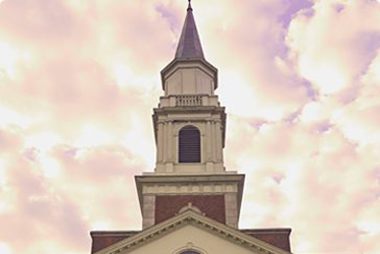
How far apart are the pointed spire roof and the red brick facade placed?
11.8 m

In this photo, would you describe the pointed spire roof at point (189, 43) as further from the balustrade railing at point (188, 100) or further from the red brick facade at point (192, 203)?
the red brick facade at point (192, 203)

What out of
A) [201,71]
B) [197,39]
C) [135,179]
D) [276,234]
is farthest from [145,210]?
[197,39]

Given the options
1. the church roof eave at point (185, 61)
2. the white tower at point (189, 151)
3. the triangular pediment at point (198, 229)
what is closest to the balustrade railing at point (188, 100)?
the white tower at point (189, 151)

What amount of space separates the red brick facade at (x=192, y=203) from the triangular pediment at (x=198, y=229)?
212 inches

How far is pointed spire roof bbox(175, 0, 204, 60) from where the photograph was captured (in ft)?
175

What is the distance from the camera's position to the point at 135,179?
1817 inches

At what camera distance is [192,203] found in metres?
44.9

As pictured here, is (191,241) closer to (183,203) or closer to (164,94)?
(183,203)

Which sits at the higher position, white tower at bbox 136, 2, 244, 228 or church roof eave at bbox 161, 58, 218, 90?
church roof eave at bbox 161, 58, 218, 90

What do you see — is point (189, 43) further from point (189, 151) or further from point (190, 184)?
point (190, 184)

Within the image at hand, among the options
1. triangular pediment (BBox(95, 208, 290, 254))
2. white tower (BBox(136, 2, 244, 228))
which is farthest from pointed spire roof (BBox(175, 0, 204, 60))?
triangular pediment (BBox(95, 208, 290, 254))

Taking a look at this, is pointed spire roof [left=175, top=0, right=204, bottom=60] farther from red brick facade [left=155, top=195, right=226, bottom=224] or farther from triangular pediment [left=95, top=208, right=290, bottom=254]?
triangular pediment [left=95, top=208, right=290, bottom=254]

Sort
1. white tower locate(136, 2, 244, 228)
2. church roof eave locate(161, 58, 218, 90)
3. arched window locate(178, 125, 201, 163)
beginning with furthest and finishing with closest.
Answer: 1. church roof eave locate(161, 58, 218, 90)
2. arched window locate(178, 125, 201, 163)
3. white tower locate(136, 2, 244, 228)

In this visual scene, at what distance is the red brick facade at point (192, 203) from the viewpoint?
44719 millimetres
